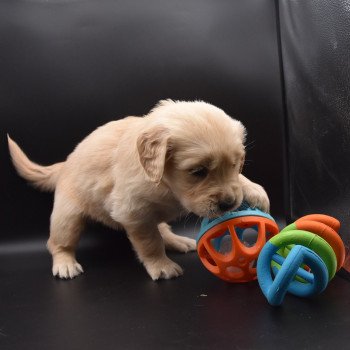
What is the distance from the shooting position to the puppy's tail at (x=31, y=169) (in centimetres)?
304

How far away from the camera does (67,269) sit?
262 cm

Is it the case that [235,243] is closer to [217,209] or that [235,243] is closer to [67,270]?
[217,209]

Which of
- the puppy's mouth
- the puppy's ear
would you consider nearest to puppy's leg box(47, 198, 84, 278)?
the puppy's ear

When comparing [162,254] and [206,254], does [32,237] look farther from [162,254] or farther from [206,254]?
[206,254]

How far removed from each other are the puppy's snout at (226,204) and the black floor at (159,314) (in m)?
0.41

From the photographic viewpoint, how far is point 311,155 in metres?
2.85

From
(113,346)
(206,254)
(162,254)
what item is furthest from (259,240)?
(113,346)

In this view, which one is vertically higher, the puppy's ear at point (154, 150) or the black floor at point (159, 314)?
the puppy's ear at point (154, 150)

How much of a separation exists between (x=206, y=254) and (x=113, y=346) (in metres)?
0.67

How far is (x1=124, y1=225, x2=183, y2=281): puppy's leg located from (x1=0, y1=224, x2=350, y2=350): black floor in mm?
58

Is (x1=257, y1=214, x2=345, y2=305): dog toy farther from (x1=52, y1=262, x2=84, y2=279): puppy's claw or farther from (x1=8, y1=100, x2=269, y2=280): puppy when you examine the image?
(x1=52, y1=262, x2=84, y2=279): puppy's claw

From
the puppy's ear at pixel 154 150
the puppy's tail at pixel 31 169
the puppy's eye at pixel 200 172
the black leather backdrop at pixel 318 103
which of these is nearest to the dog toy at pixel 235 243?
the puppy's eye at pixel 200 172

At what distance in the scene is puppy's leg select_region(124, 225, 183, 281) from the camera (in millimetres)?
2471

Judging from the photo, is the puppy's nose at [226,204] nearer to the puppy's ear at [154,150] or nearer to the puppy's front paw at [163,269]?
the puppy's ear at [154,150]
